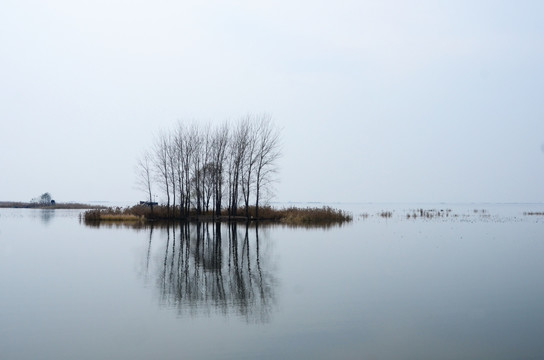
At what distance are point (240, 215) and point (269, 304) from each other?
4476cm

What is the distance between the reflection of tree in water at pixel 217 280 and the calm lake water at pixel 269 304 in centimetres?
5

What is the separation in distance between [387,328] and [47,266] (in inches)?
521

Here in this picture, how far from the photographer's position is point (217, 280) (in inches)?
585

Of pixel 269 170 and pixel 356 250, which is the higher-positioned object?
pixel 269 170

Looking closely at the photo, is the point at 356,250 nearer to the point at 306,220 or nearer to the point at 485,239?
the point at 485,239

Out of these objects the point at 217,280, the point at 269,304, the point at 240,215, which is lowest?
the point at 269,304

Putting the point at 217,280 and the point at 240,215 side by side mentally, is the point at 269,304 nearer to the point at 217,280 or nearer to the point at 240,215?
the point at 217,280

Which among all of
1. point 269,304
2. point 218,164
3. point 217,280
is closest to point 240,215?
point 218,164

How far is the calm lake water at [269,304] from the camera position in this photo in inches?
332

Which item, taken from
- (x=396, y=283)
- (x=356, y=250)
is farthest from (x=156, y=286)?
(x=356, y=250)

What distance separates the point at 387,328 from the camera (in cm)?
970

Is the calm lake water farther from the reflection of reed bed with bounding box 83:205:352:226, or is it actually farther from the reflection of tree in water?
the reflection of reed bed with bounding box 83:205:352:226

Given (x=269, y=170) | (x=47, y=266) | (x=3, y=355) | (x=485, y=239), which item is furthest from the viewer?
(x=269, y=170)

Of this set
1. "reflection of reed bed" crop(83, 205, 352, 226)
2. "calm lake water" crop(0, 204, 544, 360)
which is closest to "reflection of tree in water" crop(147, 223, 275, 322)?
"calm lake water" crop(0, 204, 544, 360)
